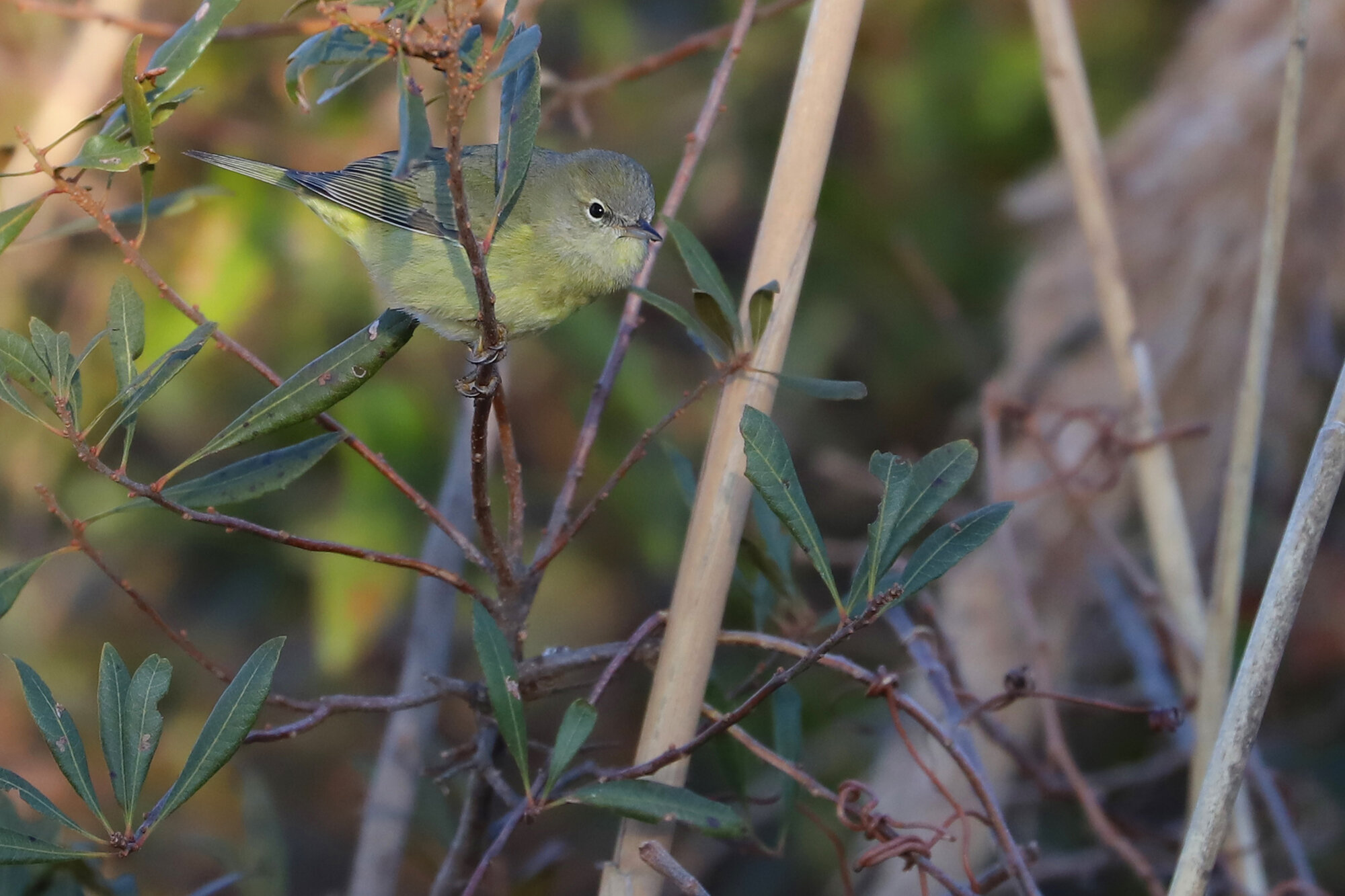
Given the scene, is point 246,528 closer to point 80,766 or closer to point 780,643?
point 80,766

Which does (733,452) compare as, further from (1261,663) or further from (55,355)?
(55,355)

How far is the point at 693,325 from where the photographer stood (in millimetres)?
1250

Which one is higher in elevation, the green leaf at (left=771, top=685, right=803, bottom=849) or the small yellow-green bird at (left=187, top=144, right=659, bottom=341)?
the small yellow-green bird at (left=187, top=144, right=659, bottom=341)

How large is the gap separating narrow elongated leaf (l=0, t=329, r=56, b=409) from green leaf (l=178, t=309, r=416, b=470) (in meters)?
0.15

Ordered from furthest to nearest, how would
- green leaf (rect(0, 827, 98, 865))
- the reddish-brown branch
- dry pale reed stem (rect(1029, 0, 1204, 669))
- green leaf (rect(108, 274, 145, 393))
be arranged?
dry pale reed stem (rect(1029, 0, 1204, 669)) < the reddish-brown branch < green leaf (rect(108, 274, 145, 393)) < green leaf (rect(0, 827, 98, 865))

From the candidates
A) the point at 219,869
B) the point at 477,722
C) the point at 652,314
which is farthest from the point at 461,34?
the point at 652,314

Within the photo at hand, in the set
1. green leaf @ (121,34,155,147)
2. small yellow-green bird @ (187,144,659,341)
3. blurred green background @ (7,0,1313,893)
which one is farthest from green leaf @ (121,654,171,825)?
blurred green background @ (7,0,1313,893)

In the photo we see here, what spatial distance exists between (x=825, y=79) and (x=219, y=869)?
2556 millimetres

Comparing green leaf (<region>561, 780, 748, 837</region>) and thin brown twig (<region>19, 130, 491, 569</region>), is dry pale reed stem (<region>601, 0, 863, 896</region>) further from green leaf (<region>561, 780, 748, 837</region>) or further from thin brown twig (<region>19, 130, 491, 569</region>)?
thin brown twig (<region>19, 130, 491, 569</region>)

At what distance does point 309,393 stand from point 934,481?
663 millimetres

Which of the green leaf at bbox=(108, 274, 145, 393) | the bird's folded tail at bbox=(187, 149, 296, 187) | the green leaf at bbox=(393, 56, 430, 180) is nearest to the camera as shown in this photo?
the green leaf at bbox=(393, 56, 430, 180)

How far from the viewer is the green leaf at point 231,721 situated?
1.13 meters

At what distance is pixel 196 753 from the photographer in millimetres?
1159

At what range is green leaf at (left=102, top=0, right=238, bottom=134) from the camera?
46.0 inches
